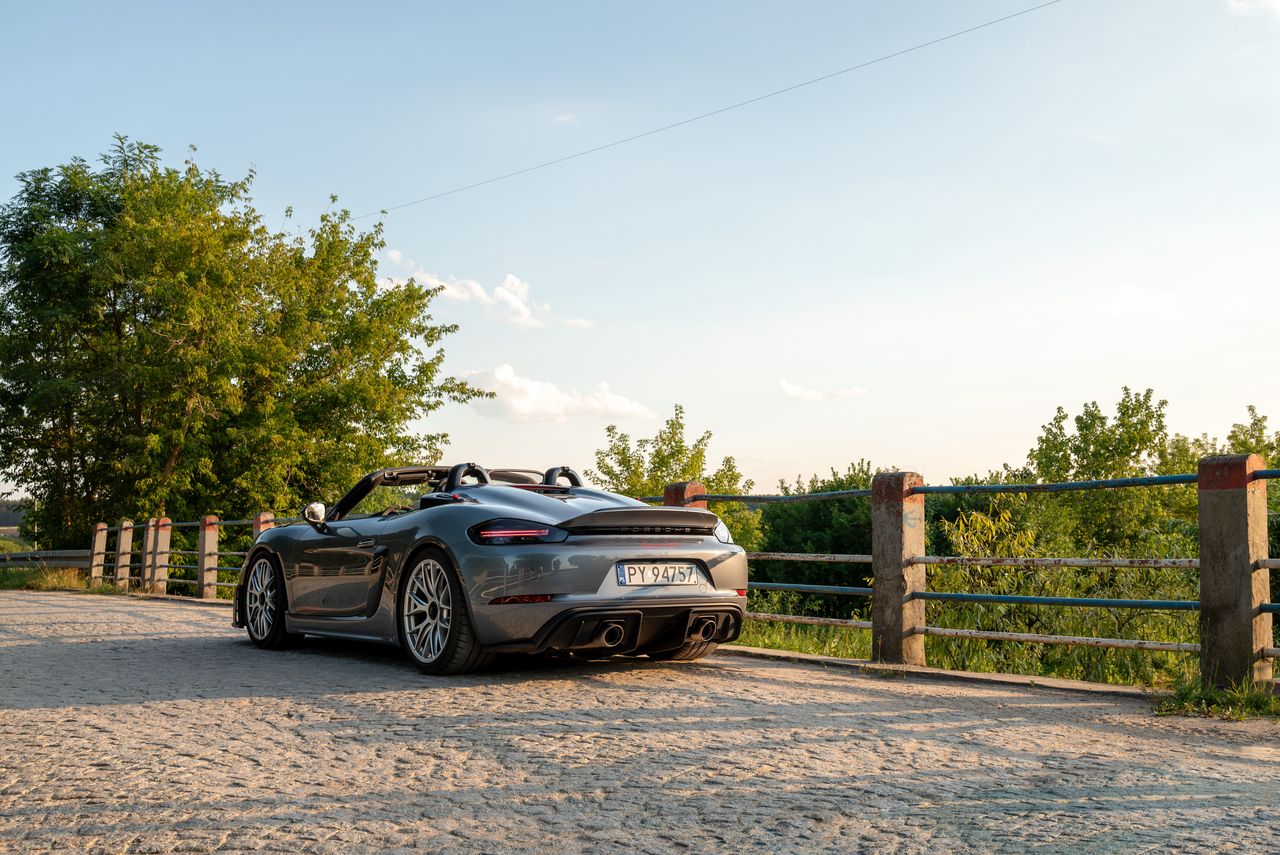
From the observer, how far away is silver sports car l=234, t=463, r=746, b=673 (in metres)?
6.39

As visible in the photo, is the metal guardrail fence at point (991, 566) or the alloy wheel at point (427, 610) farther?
the alloy wheel at point (427, 610)

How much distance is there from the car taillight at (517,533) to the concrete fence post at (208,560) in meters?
13.1

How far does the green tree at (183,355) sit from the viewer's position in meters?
31.4

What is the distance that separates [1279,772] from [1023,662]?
4.48 m

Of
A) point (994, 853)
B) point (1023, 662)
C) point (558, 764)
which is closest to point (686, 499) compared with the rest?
point (1023, 662)

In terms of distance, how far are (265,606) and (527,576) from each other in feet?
11.0

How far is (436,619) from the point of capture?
688cm

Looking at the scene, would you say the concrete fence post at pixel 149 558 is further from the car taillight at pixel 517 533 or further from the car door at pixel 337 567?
the car taillight at pixel 517 533

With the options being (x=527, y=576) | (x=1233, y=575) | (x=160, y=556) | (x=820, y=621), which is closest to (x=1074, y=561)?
(x=1233, y=575)

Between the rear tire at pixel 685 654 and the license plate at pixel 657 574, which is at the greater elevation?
the license plate at pixel 657 574

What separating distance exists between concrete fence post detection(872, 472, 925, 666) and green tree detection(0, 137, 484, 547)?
2584 centimetres

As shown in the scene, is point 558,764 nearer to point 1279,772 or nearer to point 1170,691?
point 1279,772

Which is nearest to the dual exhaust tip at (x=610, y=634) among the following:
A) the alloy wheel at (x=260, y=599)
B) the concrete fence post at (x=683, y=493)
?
the alloy wheel at (x=260, y=599)

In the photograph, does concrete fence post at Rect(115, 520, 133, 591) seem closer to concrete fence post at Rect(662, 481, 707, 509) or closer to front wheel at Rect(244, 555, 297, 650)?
front wheel at Rect(244, 555, 297, 650)
